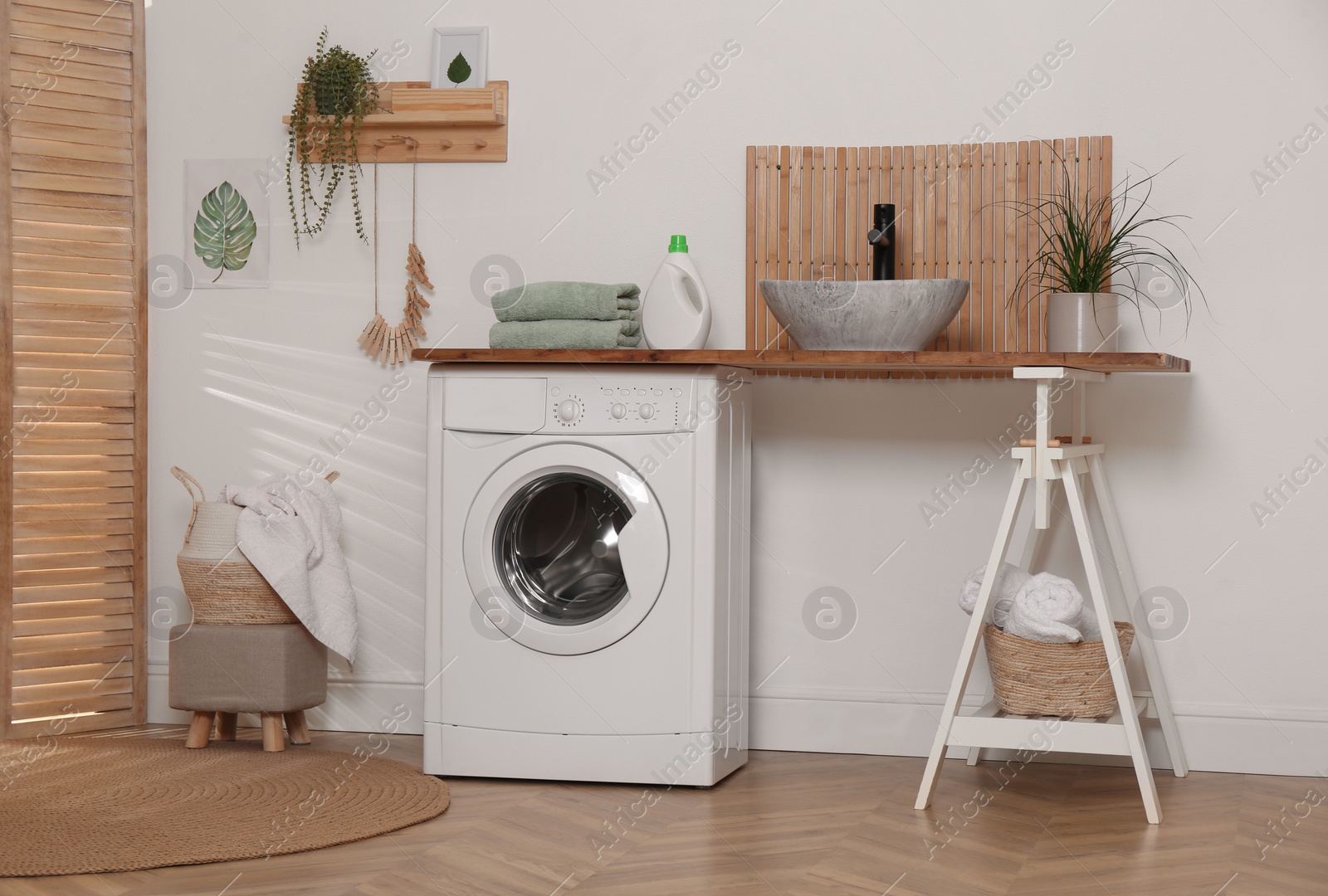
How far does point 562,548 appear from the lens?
8.71ft

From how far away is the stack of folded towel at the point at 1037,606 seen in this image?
2393mm

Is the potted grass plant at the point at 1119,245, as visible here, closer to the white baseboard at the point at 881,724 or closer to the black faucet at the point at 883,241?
the black faucet at the point at 883,241

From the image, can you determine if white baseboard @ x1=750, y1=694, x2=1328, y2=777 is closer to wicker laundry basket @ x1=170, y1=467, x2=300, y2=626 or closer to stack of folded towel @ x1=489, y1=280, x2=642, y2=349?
stack of folded towel @ x1=489, y1=280, x2=642, y2=349

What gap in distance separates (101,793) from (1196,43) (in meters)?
2.88

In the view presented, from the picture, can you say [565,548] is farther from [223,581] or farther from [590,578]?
[223,581]

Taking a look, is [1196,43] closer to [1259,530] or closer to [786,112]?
[786,112]

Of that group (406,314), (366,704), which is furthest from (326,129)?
(366,704)

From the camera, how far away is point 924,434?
2.86 meters

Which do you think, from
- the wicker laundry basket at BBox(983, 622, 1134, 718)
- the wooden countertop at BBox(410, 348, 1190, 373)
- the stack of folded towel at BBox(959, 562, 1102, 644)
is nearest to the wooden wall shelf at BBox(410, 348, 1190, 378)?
the wooden countertop at BBox(410, 348, 1190, 373)

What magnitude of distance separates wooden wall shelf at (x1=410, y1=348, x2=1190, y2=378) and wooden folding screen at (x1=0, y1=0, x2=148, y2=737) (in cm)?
110

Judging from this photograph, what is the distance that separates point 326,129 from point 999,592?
79.0 inches

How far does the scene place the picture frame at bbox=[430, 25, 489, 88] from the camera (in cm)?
301

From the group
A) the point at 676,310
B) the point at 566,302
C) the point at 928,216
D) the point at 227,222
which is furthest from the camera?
the point at 227,222

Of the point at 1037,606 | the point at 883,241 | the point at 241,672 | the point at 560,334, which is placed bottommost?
the point at 241,672
